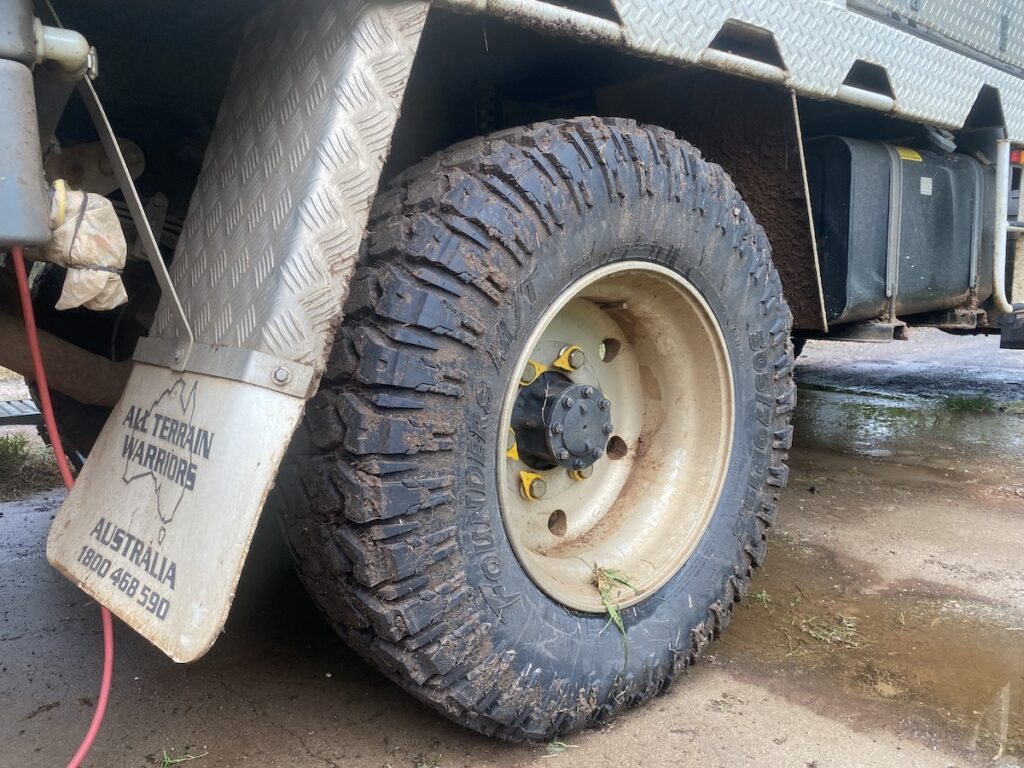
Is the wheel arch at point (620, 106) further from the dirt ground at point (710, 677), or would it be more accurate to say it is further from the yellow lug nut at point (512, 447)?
the dirt ground at point (710, 677)

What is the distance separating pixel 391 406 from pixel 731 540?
1.09 meters

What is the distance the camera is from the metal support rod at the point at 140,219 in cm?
136

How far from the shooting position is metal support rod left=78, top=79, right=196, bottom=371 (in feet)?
4.45

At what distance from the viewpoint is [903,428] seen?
5145 millimetres

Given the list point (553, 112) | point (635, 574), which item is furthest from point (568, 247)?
point (553, 112)

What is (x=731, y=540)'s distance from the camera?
7.11ft

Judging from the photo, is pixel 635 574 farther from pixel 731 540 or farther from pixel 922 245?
pixel 922 245

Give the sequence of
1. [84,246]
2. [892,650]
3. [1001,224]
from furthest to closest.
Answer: [1001,224]
[892,650]
[84,246]

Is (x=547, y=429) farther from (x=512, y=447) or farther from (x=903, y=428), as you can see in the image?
(x=903, y=428)

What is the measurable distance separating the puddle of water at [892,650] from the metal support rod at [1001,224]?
137 centimetres

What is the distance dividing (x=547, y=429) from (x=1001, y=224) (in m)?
2.33

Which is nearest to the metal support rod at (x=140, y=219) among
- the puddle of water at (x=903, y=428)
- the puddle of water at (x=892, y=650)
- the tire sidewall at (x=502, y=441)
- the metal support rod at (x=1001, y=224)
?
the tire sidewall at (x=502, y=441)

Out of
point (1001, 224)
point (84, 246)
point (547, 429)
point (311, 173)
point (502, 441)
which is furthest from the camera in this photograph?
point (1001, 224)

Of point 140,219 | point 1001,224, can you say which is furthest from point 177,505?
point 1001,224
